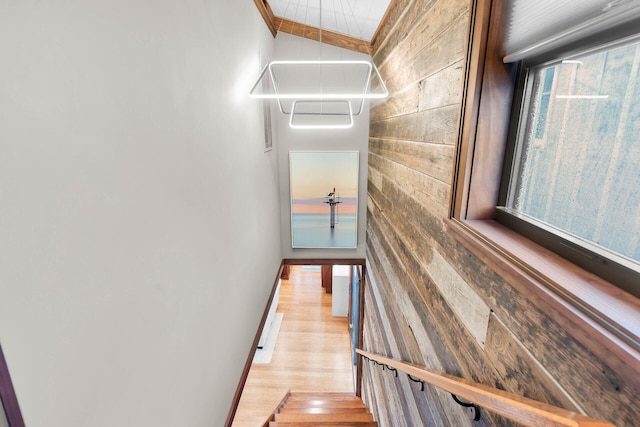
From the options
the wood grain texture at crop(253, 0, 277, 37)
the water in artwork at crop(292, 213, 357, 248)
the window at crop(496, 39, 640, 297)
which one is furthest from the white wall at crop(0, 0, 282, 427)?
the water in artwork at crop(292, 213, 357, 248)

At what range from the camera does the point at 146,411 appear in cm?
115

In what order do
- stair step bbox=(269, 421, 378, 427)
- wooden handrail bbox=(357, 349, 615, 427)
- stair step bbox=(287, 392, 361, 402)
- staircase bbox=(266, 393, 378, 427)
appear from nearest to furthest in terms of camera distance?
1. wooden handrail bbox=(357, 349, 615, 427)
2. stair step bbox=(269, 421, 378, 427)
3. staircase bbox=(266, 393, 378, 427)
4. stair step bbox=(287, 392, 361, 402)

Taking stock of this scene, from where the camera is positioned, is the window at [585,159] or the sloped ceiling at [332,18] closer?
the window at [585,159]

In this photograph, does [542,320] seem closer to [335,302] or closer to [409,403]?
[409,403]

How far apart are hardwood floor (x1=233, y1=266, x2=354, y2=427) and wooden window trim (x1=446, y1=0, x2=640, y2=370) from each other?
4.63 metres

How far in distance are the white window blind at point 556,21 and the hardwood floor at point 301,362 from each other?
203 inches

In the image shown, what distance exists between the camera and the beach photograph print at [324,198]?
4.09 metres

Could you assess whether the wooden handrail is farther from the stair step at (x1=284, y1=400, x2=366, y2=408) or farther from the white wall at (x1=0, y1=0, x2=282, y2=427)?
the stair step at (x1=284, y1=400, x2=366, y2=408)

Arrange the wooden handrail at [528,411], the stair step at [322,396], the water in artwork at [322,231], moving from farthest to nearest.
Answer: the stair step at [322,396]
the water in artwork at [322,231]
the wooden handrail at [528,411]

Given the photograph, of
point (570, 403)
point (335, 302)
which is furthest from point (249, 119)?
point (335, 302)

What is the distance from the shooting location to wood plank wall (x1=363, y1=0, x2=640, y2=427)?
0.72 metres

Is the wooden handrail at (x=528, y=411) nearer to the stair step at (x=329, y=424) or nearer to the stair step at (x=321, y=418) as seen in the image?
the stair step at (x=329, y=424)

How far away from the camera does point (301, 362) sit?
5449 millimetres

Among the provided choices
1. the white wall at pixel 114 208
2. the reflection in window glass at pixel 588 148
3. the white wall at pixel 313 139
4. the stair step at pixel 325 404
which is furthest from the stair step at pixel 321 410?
the reflection in window glass at pixel 588 148
